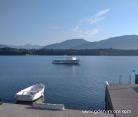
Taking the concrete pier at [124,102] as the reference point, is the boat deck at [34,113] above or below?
below

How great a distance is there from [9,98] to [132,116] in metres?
30.7

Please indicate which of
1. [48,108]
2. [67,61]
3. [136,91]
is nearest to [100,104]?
[136,91]

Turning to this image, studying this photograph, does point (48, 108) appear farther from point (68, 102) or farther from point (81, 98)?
point (81, 98)

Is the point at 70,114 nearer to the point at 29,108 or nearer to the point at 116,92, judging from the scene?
the point at 29,108

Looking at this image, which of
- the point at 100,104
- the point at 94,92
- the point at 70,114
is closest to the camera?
the point at 70,114

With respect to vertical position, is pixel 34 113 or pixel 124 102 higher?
Result: pixel 124 102

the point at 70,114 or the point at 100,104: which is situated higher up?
the point at 70,114

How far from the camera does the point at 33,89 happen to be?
160 feet

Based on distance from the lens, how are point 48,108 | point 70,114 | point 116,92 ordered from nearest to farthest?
point 70,114
point 48,108
point 116,92

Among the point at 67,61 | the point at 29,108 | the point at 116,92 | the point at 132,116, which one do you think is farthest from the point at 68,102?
the point at 67,61

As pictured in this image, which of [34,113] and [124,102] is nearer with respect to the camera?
[34,113]

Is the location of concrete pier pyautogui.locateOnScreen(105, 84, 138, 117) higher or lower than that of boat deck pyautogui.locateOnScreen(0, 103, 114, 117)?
higher

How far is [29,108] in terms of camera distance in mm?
29172

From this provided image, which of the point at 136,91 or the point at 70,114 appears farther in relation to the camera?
the point at 136,91
